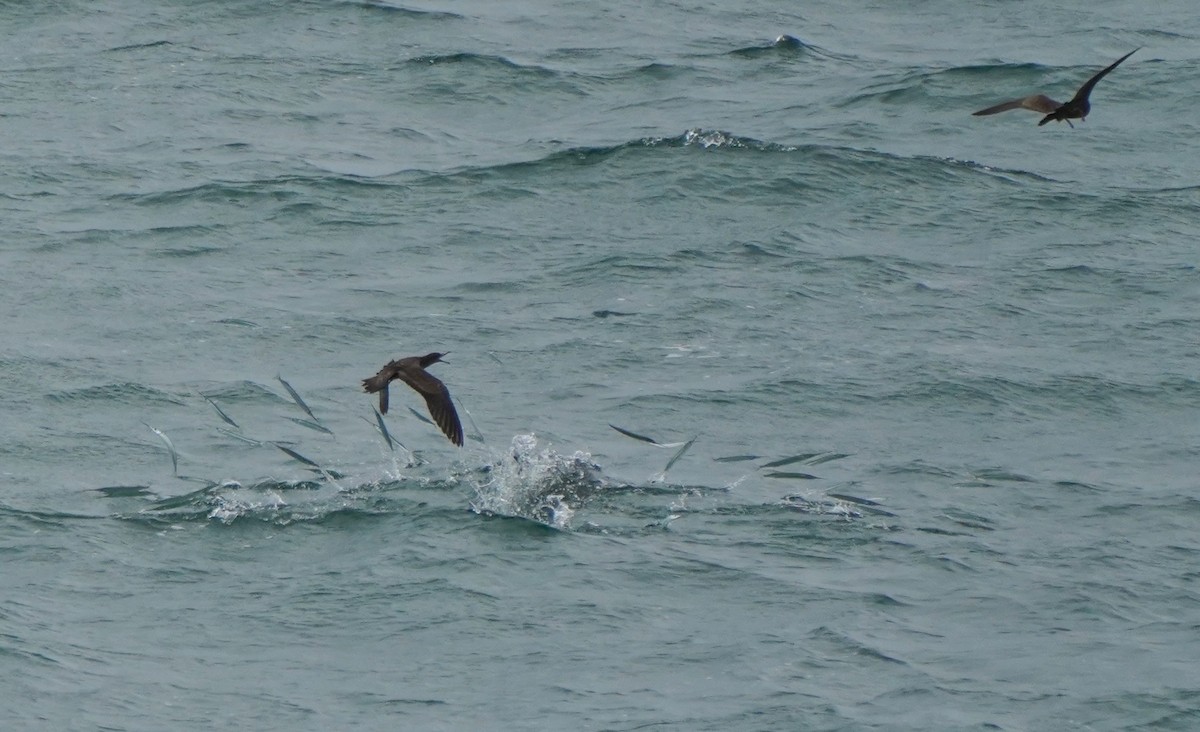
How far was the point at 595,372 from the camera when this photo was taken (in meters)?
14.1

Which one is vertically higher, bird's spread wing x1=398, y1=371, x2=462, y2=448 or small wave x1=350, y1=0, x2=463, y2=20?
small wave x1=350, y1=0, x2=463, y2=20

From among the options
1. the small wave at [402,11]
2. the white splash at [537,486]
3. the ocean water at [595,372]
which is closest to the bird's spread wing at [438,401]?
the ocean water at [595,372]

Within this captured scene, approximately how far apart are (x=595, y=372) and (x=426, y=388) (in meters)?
2.97

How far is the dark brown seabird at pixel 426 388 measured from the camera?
11.1 meters

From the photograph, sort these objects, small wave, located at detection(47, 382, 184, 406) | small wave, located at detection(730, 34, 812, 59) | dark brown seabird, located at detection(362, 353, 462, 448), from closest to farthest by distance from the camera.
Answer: dark brown seabird, located at detection(362, 353, 462, 448) → small wave, located at detection(47, 382, 184, 406) → small wave, located at detection(730, 34, 812, 59)

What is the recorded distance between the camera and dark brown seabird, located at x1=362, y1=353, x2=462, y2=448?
11.1m

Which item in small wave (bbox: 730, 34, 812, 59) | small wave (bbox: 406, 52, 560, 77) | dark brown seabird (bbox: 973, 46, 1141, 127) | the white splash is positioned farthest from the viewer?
small wave (bbox: 730, 34, 812, 59)

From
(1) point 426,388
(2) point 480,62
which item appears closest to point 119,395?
(1) point 426,388

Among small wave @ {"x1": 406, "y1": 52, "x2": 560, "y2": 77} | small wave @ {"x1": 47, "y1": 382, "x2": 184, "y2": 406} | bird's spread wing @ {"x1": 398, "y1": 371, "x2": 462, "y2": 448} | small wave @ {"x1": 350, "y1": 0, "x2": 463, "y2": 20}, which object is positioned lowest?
small wave @ {"x1": 47, "y1": 382, "x2": 184, "y2": 406}

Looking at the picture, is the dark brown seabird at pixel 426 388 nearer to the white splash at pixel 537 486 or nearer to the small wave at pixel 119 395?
the white splash at pixel 537 486

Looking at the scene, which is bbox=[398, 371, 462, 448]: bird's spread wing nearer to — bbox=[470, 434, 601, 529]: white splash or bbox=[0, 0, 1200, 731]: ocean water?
bbox=[0, 0, 1200, 731]: ocean water

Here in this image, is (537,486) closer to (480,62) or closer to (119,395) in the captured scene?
(119,395)

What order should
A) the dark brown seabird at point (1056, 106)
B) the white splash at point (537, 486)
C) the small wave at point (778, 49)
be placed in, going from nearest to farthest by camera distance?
the dark brown seabird at point (1056, 106)
the white splash at point (537, 486)
the small wave at point (778, 49)

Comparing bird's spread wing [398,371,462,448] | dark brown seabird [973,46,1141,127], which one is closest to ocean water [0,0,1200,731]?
bird's spread wing [398,371,462,448]
